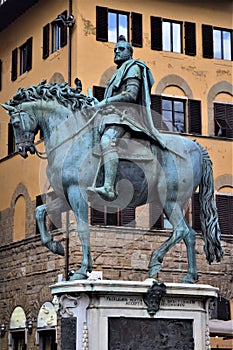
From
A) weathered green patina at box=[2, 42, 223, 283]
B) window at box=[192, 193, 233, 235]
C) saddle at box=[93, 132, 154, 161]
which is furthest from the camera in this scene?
window at box=[192, 193, 233, 235]

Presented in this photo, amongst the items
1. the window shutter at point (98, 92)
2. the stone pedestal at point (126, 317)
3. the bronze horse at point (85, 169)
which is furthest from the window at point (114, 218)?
the stone pedestal at point (126, 317)

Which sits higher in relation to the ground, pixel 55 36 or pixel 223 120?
pixel 55 36

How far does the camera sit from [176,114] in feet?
90.4

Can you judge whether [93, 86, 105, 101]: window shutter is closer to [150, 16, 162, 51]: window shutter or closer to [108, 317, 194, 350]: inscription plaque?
[150, 16, 162, 51]: window shutter

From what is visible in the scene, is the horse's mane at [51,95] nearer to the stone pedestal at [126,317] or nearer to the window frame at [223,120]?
the stone pedestal at [126,317]

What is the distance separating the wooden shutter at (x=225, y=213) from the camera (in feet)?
88.5

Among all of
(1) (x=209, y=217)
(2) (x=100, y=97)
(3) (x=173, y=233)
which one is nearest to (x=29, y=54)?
(2) (x=100, y=97)

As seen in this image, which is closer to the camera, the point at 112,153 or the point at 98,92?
the point at 112,153

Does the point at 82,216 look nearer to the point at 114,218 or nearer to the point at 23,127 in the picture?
the point at 23,127

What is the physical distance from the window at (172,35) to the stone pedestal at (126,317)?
17.4 m

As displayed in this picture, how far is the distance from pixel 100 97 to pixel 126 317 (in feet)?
51.6

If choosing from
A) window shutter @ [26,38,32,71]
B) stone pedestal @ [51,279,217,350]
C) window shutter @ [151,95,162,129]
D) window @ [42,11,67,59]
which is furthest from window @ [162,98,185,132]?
stone pedestal @ [51,279,217,350]

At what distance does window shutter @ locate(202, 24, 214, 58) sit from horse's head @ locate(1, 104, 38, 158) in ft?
57.4

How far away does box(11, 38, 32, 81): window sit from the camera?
29312 mm
